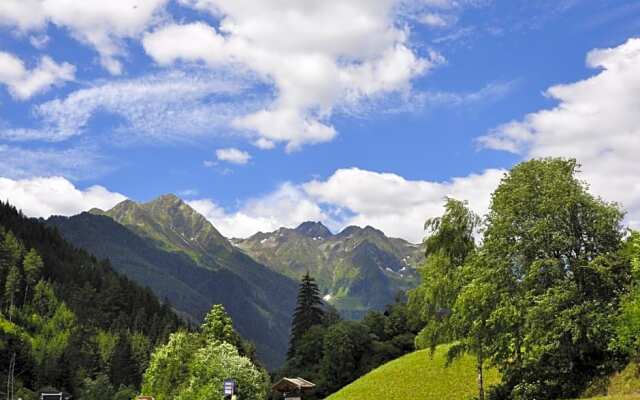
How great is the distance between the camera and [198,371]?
60.5 meters

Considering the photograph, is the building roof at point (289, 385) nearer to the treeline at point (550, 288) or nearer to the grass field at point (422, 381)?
the grass field at point (422, 381)

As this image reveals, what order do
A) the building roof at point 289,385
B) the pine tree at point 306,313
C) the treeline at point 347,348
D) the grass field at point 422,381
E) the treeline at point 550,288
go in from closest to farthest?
the treeline at point 550,288
the grass field at point 422,381
the building roof at point 289,385
the treeline at point 347,348
the pine tree at point 306,313

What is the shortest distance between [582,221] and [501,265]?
20.7 ft

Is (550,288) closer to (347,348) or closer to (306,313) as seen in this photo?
(347,348)

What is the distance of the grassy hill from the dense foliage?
11.6 meters

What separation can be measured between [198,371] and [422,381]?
75.8 ft

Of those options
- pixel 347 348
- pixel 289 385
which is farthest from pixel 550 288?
pixel 347 348

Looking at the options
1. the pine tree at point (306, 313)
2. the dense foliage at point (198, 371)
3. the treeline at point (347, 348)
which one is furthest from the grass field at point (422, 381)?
the pine tree at point (306, 313)

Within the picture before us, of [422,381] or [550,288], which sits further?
[422,381]

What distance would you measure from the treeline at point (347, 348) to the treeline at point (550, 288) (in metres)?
52.1

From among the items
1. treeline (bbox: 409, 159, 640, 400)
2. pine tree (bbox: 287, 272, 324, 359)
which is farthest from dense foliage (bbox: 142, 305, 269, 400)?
pine tree (bbox: 287, 272, 324, 359)

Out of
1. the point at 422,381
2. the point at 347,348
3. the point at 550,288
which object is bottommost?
the point at 422,381

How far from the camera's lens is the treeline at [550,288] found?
3844 cm

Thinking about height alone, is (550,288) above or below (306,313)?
below
